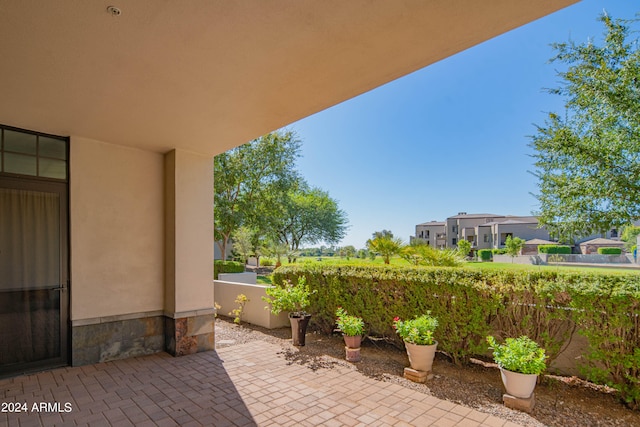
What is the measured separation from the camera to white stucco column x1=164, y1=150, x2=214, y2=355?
4.70m

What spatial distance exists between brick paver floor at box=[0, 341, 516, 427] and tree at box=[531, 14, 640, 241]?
25.1 feet

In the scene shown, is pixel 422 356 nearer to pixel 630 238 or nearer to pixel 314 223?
pixel 314 223

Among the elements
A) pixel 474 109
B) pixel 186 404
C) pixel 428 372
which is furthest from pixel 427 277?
pixel 474 109

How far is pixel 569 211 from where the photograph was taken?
8.66 m

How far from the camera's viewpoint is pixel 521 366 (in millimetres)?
3152

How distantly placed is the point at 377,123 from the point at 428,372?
18866mm

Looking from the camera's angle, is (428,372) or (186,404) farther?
(428,372)

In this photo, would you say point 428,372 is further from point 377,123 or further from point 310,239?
point 310,239

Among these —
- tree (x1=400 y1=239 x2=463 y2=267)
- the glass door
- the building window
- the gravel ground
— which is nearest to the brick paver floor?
the gravel ground

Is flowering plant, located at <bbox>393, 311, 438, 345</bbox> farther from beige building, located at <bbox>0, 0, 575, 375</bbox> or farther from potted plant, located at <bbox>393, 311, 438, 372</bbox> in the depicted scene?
beige building, located at <bbox>0, 0, 575, 375</bbox>

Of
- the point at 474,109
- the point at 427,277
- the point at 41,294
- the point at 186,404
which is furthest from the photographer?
the point at 474,109

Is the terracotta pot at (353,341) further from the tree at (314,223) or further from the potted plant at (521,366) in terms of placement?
the tree at (314,223)

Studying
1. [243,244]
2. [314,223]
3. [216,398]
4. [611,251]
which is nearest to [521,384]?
[216,398]

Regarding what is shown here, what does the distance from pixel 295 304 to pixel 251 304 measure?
4.41ft
